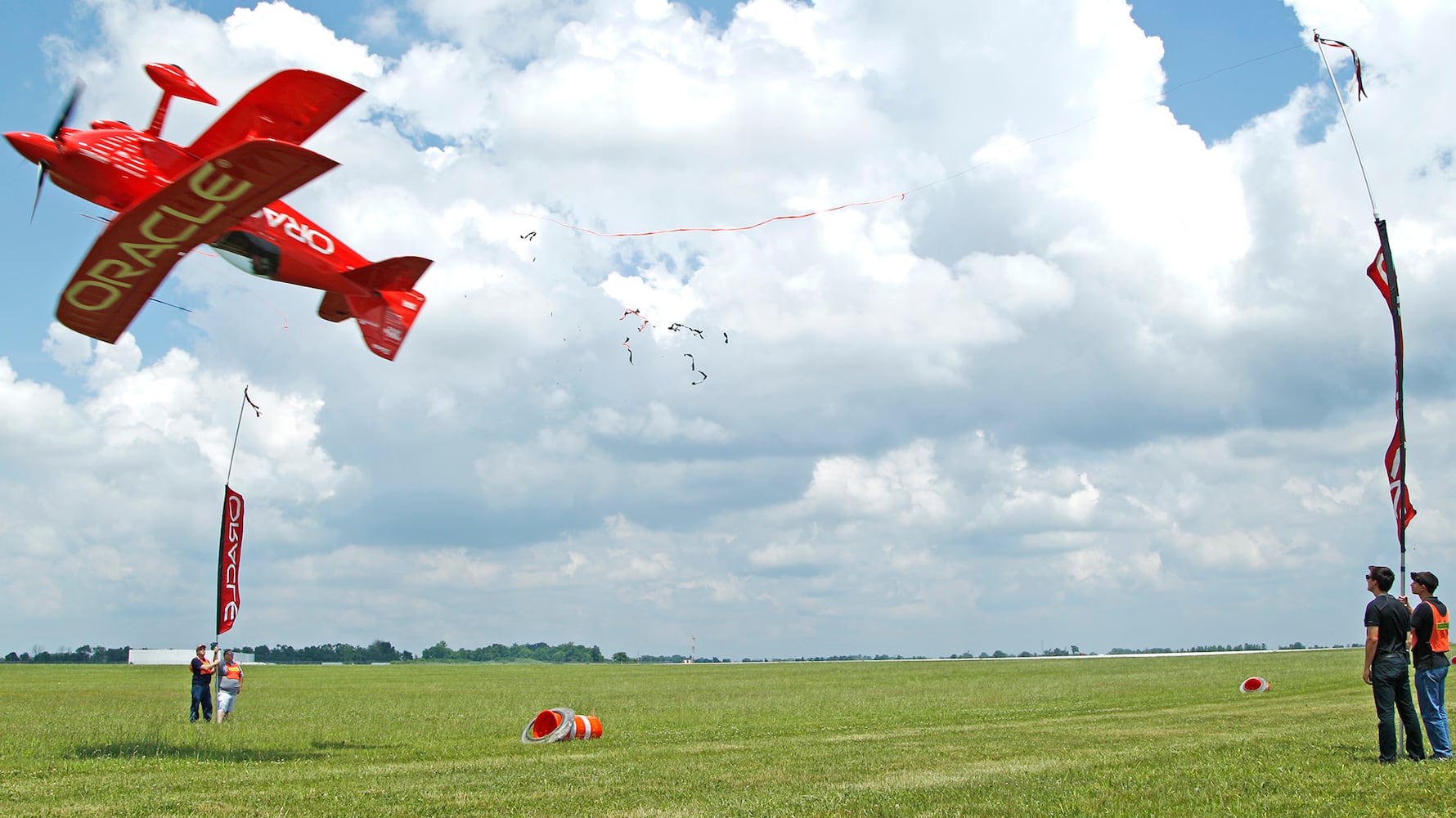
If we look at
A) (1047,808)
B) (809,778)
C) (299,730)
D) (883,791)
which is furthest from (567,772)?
(299,730)

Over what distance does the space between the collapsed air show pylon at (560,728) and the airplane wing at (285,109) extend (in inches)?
436

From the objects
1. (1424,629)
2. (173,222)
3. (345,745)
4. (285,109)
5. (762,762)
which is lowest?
(345,745)

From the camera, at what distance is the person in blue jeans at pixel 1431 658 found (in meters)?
11.9

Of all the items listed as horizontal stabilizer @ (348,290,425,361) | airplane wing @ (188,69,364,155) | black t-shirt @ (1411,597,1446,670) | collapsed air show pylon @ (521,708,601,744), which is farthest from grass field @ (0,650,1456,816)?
airplane wing @ (188,69,364,155)

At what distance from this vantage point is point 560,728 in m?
18.8

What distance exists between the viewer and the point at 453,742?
1956 cm

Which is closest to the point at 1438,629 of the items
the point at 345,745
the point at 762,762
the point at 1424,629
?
the point at 1424,629

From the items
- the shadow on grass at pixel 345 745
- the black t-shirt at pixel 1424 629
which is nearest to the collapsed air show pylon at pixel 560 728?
the shadow on grass at pixel 345 745

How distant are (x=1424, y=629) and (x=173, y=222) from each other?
51.6ft

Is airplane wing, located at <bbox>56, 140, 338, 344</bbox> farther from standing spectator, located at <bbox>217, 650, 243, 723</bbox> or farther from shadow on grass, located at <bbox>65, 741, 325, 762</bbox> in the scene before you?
standing spectator, located at <bbox>217, 650, 243, 723</bbox>

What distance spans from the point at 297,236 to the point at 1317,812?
1424 centimetres

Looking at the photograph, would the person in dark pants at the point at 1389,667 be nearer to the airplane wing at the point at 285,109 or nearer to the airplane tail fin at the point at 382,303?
the airplane tail fin at the point at 382,303

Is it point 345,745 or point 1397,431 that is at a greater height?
point 1397,431

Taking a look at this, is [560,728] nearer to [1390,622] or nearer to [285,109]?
[285,109]
